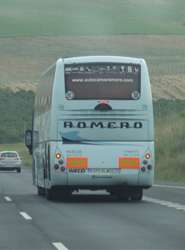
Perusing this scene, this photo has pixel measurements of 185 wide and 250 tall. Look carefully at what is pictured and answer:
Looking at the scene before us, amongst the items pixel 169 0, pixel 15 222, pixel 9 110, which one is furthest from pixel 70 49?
pixel 15 222

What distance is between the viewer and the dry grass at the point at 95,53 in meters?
102

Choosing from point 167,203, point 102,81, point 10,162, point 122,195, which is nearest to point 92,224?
point 167,203

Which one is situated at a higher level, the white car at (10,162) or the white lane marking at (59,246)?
the white car at (10,162)

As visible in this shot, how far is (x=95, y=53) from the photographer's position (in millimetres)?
115812

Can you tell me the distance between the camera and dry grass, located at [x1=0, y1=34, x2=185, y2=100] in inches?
4013

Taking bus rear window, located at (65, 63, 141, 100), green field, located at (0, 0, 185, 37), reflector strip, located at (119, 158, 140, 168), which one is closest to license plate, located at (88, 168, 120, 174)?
reflector strip, located at (119, 158, 140, 168)

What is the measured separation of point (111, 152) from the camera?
1933 centimetres

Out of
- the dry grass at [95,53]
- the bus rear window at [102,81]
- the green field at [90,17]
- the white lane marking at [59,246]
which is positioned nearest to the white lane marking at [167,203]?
the bus rear window at [102,81]

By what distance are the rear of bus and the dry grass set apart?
74942 millimetres

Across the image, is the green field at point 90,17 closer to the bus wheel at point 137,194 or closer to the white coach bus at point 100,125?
the bus wheel at point 137,194

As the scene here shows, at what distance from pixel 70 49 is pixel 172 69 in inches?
840

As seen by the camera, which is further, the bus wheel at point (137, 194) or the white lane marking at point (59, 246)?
the bus wheel at point (137, 194)

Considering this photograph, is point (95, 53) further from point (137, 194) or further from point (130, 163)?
point (130, 163)

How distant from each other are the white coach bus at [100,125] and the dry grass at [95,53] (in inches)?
2951
